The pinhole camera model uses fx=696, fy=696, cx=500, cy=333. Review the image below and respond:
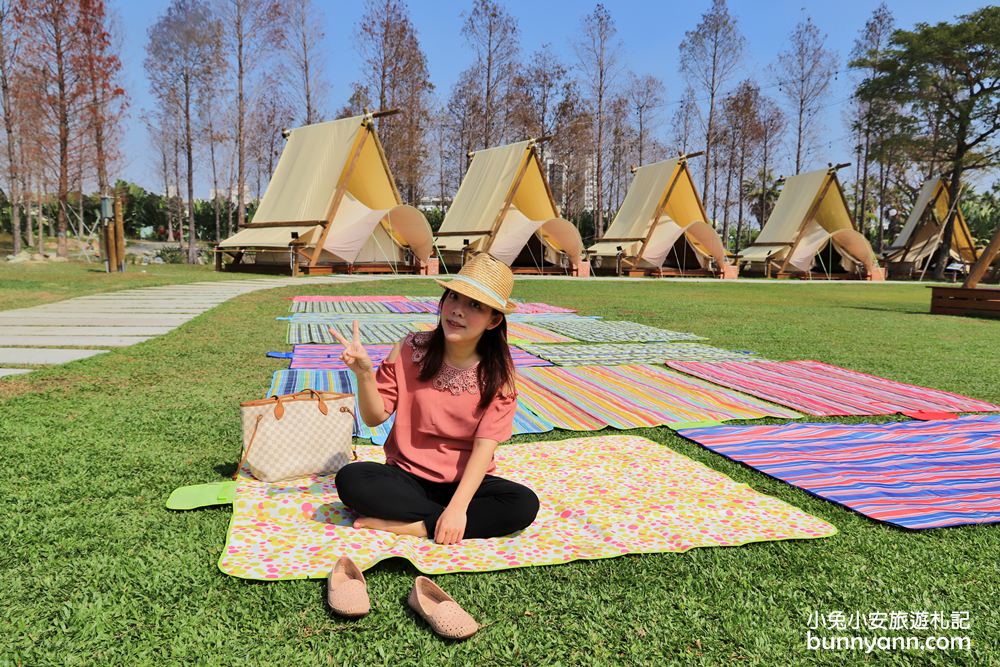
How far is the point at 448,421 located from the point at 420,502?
1.02ft

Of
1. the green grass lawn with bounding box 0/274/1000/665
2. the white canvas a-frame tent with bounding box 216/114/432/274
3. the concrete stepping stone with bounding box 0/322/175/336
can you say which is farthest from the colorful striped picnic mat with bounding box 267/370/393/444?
the white canvas a-frame tent with bounding box 216/114/432/274

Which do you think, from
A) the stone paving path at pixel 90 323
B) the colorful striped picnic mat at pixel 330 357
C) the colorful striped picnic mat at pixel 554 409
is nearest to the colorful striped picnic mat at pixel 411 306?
the stone paving path at pixel 90 323

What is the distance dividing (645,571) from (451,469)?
2.57 feet

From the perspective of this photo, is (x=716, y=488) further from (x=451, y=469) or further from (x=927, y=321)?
(x=927, y=321)

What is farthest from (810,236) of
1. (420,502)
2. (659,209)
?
(420,502)

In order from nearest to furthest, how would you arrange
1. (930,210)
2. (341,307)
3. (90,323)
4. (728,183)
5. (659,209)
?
(90,323) < (341,307) < (659,209) < (930,210) < (728,183)

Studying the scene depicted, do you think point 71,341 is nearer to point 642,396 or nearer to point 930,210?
point 642,396

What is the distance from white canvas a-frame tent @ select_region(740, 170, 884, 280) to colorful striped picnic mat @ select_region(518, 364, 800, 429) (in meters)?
25.4

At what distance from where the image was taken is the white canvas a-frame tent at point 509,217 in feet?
78.7

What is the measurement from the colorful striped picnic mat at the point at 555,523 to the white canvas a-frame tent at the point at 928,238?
33.9 m

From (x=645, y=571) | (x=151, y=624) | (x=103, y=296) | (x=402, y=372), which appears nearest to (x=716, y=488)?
(x=645, y=571)

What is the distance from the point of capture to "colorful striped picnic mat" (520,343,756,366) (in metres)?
6.39

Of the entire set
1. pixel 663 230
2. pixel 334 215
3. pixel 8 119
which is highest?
pixel 8 119

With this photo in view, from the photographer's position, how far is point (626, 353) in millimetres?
6848
